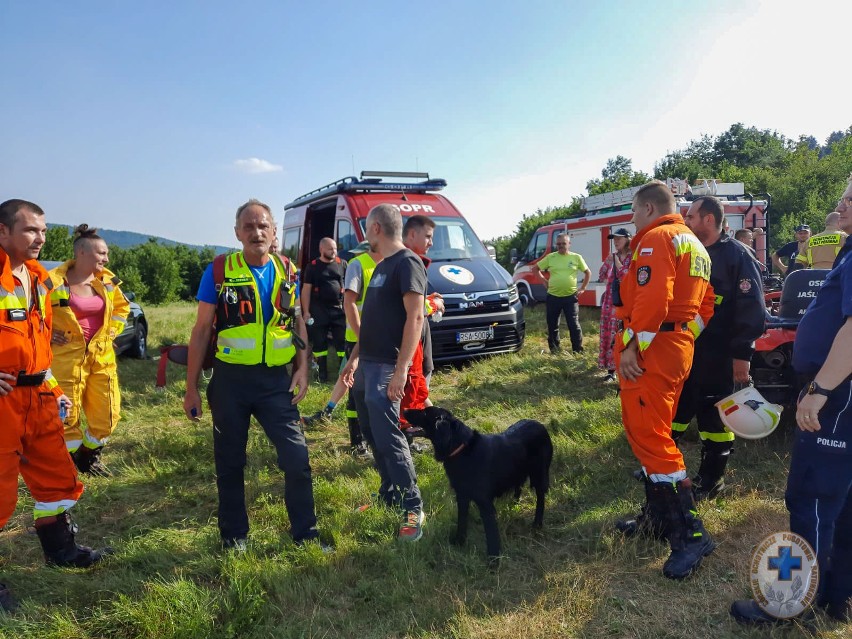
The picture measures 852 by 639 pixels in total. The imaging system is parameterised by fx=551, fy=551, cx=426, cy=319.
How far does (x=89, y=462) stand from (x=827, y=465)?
4.86 meters

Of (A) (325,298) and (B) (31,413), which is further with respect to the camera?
(A) (325,298)

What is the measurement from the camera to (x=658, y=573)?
2.77 meters

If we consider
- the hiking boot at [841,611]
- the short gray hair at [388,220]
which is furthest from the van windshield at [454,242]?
the hiking boot at [841,611]

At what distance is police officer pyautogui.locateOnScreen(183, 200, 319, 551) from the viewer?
2.84 m

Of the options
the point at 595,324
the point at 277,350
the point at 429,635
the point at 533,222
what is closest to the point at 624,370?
the point at 429,635

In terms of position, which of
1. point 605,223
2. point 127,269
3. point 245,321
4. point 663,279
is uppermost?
point 127,269

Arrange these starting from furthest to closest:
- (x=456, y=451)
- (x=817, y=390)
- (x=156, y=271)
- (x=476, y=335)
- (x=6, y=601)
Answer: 1. (x=156, y=271)
2. (x=476, y=335)
3. (x=456, y=451)
4. (x=6, y=601)
5. (x=817, y=390)

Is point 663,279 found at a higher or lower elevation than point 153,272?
lower

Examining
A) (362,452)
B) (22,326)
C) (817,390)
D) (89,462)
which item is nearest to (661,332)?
(817,390)

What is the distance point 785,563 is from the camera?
2.32 m

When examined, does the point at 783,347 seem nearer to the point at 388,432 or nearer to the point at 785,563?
the point at 785,563

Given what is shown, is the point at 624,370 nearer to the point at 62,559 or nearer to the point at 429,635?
the point at 429,635

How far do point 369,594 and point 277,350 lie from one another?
1295mm

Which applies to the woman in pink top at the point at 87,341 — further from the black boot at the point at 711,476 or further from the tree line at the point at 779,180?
the tree line at the point at 779,180
